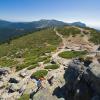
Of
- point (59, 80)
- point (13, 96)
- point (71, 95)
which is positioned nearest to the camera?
point (71, 95)

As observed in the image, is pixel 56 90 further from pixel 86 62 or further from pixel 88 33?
pixel 88 33

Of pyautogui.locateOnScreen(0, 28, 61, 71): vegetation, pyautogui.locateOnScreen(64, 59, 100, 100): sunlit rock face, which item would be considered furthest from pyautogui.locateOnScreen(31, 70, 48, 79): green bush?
pyautogui.locateOnScreen(64, 59, 100, 100): sunlit rock face

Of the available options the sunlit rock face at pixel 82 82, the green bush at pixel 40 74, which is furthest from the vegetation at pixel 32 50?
the sunlit rock face at pixel 82 82

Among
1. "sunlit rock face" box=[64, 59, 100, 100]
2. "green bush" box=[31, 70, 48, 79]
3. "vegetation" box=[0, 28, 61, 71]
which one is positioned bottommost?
"vegetation" box=[0, 28, 61, 71]

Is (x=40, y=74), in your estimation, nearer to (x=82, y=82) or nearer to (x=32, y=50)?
(x=82, y=82)

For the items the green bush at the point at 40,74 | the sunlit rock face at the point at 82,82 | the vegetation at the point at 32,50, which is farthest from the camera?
the vegetation at the point at 32,50

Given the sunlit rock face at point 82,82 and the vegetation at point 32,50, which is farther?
the vegetation at point 32,50

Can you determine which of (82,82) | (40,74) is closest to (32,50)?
(40,74)

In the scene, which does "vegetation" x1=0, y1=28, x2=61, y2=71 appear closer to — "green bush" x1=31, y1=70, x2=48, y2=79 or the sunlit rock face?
"green bush" x1=31, y1=70, x2=48, y2=79

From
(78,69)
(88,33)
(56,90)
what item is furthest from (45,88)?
(88,33)

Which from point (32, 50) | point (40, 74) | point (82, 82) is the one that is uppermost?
point (82, 82)

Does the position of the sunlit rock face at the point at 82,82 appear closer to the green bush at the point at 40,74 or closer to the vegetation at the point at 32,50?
the green bush at the point at 40,74
